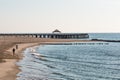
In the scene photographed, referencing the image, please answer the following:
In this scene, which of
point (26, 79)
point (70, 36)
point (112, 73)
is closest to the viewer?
point (26, 79)

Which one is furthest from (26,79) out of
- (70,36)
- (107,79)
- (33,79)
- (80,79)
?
(70,36)

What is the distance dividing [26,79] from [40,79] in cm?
133

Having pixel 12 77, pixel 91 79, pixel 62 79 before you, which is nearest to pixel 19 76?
pixel 12 77

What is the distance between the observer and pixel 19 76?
95.3 ft

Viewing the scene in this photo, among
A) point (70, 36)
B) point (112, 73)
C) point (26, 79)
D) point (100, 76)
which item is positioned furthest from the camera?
point (70, 36)

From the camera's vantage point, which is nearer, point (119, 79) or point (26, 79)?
point (26, 79)

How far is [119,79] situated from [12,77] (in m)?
10.4

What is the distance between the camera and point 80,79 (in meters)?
29.1

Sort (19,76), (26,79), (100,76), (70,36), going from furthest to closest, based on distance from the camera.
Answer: (70,36), (100,76), (19,76), (26,79)

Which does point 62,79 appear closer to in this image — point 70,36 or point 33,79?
point 33,79

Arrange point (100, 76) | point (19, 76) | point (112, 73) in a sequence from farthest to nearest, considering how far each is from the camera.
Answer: point (112, 73) < point (100, 76) < point (19, 76)

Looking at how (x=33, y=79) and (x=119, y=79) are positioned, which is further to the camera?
(x=119, y=79)

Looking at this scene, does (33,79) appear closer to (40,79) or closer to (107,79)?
(40,79)

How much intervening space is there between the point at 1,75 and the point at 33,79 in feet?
11.3
